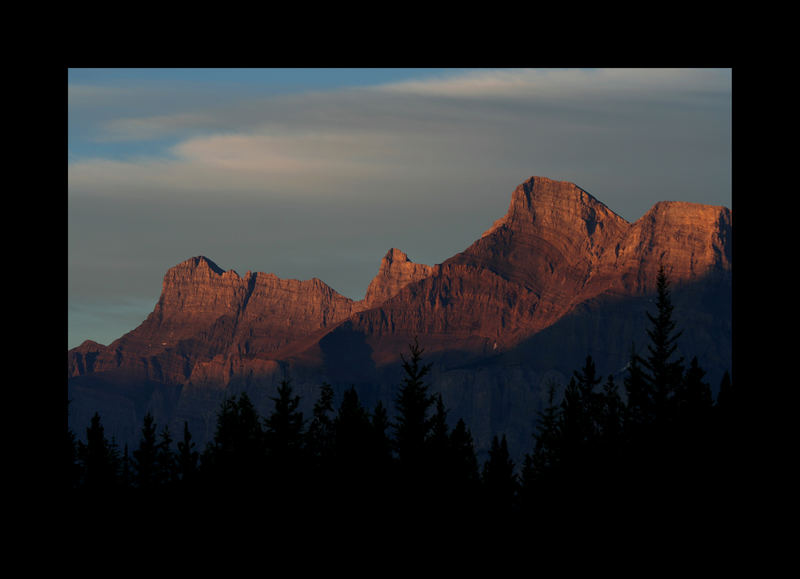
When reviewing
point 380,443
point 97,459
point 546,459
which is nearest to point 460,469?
point 380,443

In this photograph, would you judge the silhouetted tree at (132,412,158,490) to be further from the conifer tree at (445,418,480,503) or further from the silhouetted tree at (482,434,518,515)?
the silhouetted tree at (482,434,518,515)

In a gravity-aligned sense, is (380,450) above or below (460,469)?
above

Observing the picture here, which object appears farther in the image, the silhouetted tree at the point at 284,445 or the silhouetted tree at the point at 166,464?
the silhouetted tree at the point at 166,464

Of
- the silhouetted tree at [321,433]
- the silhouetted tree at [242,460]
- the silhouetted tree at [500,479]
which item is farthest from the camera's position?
the silhouetted tree at [321,433]

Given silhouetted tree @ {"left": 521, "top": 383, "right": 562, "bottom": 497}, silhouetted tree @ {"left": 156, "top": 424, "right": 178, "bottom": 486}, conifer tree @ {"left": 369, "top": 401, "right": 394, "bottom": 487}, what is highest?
conifer tree @ {"left": 369, "top": 401, "right": 394, "bottom": 487}

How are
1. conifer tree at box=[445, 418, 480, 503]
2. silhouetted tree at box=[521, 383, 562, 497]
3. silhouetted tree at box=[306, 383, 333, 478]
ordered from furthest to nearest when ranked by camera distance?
silhouetted tree at box=[306, 383, 333, 478]
silhouetted tree at box=[521, 383, 562, 497]
conifer tree at box=[445, 418, 480, 503]

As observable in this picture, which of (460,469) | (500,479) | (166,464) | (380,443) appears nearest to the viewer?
(380,443)

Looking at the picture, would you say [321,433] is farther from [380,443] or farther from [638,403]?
[380,443]

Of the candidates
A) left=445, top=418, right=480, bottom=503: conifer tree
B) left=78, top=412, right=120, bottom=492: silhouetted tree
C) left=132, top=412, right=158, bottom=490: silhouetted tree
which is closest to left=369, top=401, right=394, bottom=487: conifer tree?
left=445, top=418, right=480, bottom=503: conifer tree

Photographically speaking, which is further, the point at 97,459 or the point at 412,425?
the point at 97,459

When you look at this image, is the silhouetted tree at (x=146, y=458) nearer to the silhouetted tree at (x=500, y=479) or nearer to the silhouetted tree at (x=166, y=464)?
the silhouetted tree at (x=166, y=464)

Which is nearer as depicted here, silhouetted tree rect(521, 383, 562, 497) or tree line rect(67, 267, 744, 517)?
tree line rect(67, 267, 744, 517)

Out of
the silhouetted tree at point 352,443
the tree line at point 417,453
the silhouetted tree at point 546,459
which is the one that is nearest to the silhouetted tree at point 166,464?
the tree line at point 417,453
